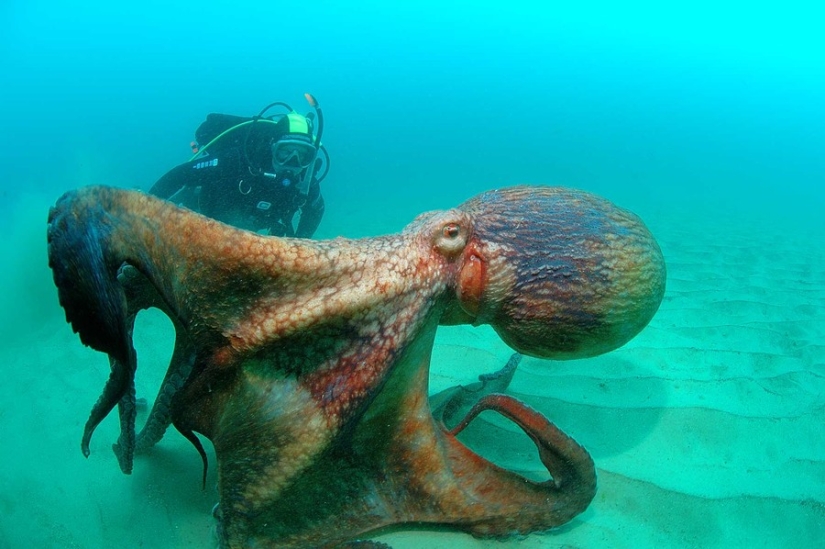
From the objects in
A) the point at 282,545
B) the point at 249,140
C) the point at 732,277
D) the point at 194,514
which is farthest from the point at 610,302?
the point at 249,140

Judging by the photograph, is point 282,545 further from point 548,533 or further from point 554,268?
point 554,268

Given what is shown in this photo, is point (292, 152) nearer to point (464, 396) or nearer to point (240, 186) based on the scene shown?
point (240, 186)

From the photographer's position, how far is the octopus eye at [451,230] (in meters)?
2.14

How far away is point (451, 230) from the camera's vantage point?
2150 millimetres

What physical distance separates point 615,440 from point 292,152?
21.6 ft

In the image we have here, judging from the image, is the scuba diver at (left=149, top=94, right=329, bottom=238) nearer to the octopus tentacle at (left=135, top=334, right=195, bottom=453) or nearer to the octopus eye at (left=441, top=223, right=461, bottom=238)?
the octopus tentacle at (left=135, top=334, right=195, bottom=453)

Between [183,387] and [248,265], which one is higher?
[248,265]

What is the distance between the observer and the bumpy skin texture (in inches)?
62.8

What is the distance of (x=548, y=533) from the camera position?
2428 millimetres

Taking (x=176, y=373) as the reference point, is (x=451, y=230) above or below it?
above

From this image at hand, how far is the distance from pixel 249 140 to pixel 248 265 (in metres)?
7.14

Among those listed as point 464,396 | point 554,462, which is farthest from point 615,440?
point 554,462

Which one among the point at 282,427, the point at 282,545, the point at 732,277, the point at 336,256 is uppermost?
the point at 336,256

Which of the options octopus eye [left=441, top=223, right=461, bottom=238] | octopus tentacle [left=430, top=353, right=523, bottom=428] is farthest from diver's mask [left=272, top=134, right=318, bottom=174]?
octopus eye [left=441, top=223, right=461, bottom=238]
